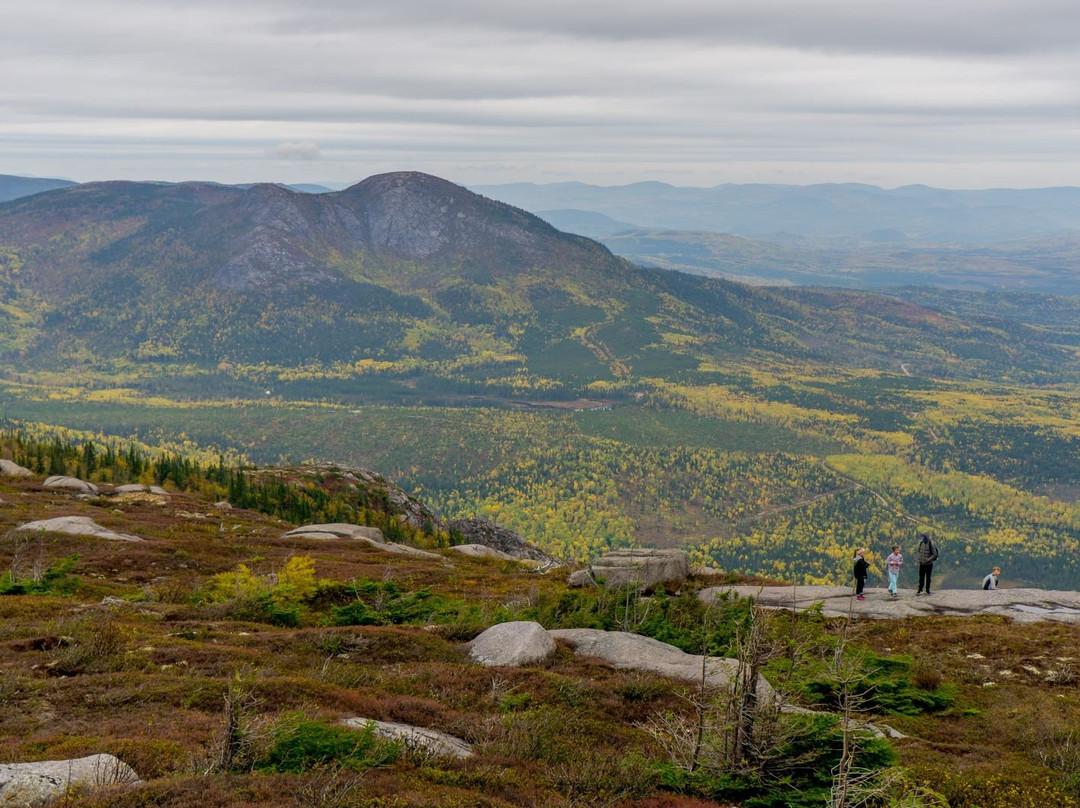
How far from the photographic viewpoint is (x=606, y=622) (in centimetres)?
3538

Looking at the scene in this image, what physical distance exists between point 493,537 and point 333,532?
35620mm

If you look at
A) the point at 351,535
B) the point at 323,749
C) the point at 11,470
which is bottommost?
the point at 351,535

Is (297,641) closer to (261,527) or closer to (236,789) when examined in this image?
(236,789)

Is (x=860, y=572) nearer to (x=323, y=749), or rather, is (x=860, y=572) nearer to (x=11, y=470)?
(x=323, y=749)

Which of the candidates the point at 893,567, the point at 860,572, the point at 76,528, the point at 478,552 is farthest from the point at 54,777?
the point at 478,552

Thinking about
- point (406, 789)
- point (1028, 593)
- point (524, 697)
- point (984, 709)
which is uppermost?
point (406, 789)

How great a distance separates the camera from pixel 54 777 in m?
14.3

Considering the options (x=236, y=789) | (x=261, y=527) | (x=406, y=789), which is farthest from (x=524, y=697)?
(x=261, y=527)

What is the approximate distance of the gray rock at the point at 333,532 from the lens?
2712 inches

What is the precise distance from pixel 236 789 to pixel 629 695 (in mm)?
14273

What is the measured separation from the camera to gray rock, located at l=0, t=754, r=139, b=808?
44.3ft

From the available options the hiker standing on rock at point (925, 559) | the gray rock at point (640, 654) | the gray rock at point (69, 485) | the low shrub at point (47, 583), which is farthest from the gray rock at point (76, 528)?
the hiker standing on rock at point (925, 559)

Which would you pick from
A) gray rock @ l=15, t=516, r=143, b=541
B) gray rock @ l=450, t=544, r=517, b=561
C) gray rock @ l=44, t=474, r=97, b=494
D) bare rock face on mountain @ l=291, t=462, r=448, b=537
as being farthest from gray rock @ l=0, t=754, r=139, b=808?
bare rock face on mountain @ l=291, t=462, r=448, b=537

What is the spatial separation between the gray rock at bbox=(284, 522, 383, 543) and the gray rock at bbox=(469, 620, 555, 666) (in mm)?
42512
